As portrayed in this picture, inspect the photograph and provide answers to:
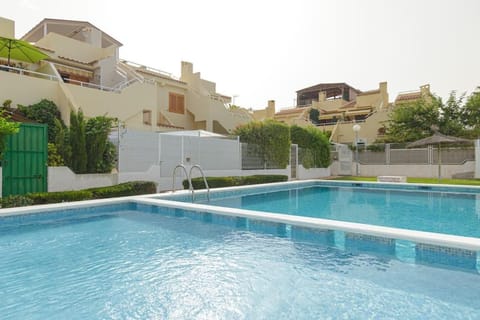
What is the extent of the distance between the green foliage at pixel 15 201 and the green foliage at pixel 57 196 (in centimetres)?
20

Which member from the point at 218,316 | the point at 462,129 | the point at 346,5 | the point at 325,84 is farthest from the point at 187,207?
the point at 325,84

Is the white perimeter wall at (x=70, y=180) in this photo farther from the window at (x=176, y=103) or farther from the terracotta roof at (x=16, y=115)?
the window at (x=176, y=103)

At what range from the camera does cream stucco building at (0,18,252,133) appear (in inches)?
663

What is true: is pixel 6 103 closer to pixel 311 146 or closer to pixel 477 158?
pixel 311 146

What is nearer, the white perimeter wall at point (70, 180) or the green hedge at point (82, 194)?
the green hedge at point (82, 194)

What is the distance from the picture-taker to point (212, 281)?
4188mm

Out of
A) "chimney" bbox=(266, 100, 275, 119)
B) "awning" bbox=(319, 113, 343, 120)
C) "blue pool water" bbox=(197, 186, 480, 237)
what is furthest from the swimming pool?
"chimney" bbox=(266, 100, 275, 119)

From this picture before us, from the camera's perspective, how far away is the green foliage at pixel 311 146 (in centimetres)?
2303

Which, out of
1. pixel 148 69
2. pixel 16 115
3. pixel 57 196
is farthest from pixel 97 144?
pixel 148 69

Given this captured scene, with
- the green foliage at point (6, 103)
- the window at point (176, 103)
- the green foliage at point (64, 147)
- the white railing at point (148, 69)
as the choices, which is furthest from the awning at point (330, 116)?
the green foliage at point (64, 147)

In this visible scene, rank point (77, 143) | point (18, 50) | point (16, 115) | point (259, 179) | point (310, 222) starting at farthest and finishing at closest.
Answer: point (259, 179) → point (18, 50) → point (16, 115) → point (77, 143) → point (310, 222)

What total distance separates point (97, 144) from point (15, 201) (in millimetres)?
3604

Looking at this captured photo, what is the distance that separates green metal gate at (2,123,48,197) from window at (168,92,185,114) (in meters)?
18.0

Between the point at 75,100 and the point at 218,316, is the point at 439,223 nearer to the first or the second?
the point at 218,316
